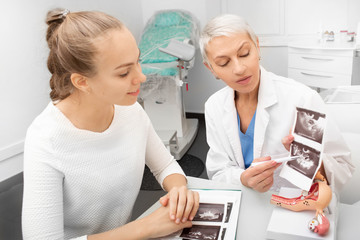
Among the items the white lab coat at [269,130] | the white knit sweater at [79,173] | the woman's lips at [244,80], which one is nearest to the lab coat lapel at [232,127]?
the white lab coat at [269,130]

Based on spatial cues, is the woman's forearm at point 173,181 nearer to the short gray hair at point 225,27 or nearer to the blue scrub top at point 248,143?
the blue scrub top at point 248,143

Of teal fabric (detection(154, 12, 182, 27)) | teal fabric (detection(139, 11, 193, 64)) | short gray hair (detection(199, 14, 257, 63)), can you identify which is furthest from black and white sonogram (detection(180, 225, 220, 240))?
teal fabric (detection(154, 12, 182, 27))

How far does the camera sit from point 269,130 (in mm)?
1352

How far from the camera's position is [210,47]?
4.07ft

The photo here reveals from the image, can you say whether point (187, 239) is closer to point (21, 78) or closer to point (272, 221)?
point (272, 221)

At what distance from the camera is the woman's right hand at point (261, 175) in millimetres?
995

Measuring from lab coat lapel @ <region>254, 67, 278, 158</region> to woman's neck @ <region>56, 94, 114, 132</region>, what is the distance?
0.63m

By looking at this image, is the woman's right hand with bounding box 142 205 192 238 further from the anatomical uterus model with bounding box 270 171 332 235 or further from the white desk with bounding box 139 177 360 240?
the anatomical uterus model with bounding box 270 171 332 235

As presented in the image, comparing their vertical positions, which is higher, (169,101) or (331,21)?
(331,21)

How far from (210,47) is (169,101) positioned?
2269mm

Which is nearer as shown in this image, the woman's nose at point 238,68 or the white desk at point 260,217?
the white desk at point 260,217

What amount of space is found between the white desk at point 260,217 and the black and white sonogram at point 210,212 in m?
0.06

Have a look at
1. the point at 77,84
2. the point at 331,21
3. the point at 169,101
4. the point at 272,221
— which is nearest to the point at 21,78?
the point at 169,101

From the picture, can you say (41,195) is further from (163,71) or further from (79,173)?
(163,71)
